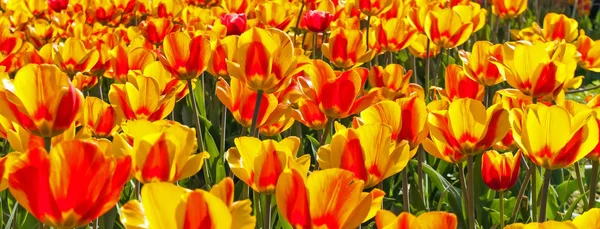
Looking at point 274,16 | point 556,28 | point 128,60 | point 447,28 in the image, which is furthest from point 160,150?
point 556,28

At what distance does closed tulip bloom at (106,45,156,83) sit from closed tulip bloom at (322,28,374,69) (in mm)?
547

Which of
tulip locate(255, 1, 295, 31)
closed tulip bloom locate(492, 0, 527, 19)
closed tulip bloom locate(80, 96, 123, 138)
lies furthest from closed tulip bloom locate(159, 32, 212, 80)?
closed tulip bloom locate(492, 0, 527, 19)

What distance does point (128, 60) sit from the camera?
2250mm

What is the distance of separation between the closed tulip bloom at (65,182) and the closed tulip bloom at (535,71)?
1.09 metres

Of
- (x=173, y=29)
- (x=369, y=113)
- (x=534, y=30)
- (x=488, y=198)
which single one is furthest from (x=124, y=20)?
(x=369, y=113)

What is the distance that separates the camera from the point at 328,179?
3.42 ft

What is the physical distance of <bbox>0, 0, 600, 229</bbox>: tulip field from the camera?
99 centimetres

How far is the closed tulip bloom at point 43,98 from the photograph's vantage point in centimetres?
130

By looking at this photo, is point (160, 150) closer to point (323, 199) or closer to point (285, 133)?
point (323, 199)

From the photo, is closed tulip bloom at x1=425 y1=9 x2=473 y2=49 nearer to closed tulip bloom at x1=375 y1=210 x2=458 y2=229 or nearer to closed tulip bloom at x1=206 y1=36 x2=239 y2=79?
closed tulip bloom at x1=206 y1=36 x2=239 y2=79

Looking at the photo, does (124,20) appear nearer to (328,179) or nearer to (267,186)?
(267,186)

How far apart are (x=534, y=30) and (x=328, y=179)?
2732 millimetres

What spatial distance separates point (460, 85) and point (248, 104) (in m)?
0.63

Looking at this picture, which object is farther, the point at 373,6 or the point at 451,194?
the point at 373,6
